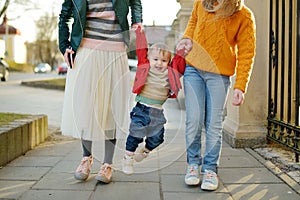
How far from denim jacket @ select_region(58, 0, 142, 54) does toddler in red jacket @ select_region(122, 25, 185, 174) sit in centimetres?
21

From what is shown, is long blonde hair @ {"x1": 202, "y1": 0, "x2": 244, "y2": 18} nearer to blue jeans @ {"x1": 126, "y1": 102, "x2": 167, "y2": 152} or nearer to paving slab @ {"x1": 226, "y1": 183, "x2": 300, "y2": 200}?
blue jeans @ {"x1": 126, "y1": 102, "x2": 167, "y2": 152}

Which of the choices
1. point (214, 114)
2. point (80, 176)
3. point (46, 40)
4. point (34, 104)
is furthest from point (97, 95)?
point (46, 40)

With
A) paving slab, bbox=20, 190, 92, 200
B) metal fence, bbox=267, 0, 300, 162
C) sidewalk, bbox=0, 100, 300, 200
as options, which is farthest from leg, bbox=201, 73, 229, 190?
metal fence, bbox=267, 0, 300, 162

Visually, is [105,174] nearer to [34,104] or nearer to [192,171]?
[192,171]

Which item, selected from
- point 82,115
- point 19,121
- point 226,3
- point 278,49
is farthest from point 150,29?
point 19,121

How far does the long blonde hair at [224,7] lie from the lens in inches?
133

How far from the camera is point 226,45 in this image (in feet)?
11.4

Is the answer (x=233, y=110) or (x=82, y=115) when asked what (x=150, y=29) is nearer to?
(x=82, y=115)

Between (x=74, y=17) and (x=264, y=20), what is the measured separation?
2564 millimetres

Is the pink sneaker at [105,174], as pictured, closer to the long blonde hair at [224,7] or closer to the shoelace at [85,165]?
the shoelace at [85,165]

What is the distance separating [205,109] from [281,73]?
1701mm

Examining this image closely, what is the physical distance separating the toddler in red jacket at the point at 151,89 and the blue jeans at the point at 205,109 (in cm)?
21

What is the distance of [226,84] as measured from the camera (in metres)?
3.59

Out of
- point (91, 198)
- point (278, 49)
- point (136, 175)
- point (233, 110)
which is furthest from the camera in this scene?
point (233, 110)
